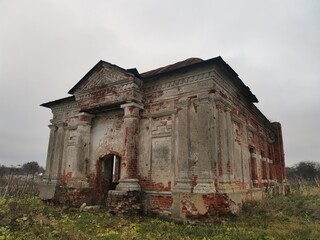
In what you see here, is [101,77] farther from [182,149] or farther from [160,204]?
[160,204]

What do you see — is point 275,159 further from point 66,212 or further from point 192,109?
point 66,212

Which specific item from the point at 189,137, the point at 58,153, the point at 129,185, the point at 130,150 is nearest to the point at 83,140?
the point at 58,153

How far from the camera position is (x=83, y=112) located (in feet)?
35.5

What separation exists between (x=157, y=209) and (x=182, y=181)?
4.85ft

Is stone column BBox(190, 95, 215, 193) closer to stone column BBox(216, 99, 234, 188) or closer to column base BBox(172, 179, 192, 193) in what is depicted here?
column base BBox(172, 179, 192, 193)

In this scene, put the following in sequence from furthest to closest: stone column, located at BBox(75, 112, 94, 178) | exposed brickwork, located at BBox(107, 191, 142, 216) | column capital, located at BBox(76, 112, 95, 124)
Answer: column capital, located at BBox(76, 112, 95, 124), stone column, located at BBox(75, 112, 94, 178), exposed brickwork, located at BBox(107, 191, 142, 216)

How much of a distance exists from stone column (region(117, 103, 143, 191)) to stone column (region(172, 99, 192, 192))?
162cm

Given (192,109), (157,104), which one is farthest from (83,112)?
(192,109)

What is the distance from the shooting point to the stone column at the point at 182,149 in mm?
7934

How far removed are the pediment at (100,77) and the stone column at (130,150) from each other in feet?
4.26

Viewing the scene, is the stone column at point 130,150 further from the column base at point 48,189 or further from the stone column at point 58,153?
the stone column at point 58,153

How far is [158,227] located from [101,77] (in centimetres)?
657

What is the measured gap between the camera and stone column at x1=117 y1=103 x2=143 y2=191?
Answer: 8789 millimetres

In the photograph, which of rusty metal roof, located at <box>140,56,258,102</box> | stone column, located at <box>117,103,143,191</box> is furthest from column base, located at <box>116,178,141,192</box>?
rusty metal roof, located at <box>140,56,258,102</box>
